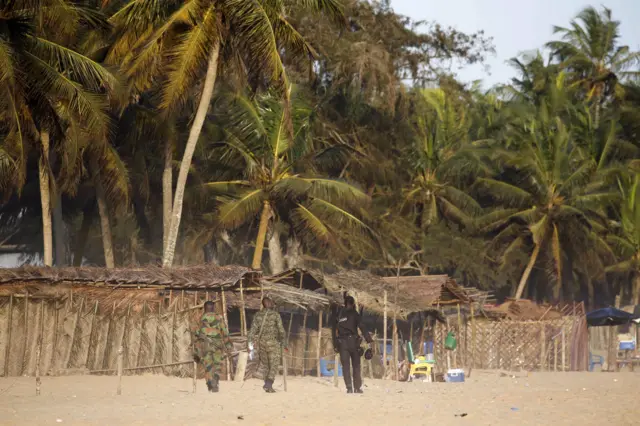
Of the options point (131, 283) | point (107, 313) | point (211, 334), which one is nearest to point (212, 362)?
point (211, 334)

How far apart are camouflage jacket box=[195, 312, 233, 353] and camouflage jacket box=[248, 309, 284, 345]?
479 mm

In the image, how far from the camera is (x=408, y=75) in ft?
127

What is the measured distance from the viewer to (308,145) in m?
28.7

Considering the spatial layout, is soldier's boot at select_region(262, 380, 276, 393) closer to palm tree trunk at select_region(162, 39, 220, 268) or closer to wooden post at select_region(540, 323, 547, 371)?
palm tree trunk at select_region(162, 39, 220, 268)

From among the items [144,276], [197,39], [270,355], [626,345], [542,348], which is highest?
[197,39]

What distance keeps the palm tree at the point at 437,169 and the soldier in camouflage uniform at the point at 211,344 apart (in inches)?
932

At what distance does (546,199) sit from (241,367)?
22289 millimetres

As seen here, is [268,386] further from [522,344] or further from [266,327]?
[522,344]

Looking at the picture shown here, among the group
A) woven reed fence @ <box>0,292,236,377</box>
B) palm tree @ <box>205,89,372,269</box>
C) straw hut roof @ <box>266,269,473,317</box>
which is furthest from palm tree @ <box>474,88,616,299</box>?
woven reed fence @ <box>0,292,236,377</box>

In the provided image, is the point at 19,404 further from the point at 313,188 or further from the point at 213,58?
the point at 313,188

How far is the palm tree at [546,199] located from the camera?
37.9 metres

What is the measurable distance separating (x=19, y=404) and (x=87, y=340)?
15.7ft

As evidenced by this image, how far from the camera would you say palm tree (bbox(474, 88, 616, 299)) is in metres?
37.9

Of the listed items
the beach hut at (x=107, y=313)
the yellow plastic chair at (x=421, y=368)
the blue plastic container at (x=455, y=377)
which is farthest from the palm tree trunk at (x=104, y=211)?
the blue plastic container at (x=455, y=377)
